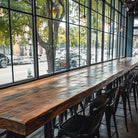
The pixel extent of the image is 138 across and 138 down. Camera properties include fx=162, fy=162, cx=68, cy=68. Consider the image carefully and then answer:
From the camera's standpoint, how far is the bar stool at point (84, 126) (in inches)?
61.9

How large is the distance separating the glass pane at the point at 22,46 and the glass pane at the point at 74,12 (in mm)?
1593

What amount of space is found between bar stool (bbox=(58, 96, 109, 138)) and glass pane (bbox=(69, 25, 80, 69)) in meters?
3.12

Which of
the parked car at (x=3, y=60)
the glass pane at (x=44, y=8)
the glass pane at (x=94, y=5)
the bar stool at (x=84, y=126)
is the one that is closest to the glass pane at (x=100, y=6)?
the glass pane at (x=94, y=5)

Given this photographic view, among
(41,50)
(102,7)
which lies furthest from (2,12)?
(102,7)

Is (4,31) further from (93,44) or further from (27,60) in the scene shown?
(93,44)

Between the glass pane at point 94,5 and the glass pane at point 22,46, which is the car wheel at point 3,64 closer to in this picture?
the glass pane at point 22,46

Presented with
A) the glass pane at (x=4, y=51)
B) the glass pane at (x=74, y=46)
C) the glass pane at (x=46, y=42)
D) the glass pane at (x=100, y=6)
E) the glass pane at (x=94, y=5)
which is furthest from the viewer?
the glass pane at (x=100, y=6)

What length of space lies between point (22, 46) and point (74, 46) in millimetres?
1815

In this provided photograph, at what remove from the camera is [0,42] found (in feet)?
10.1

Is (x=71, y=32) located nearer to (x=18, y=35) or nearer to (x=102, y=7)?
(x=18, y=35)

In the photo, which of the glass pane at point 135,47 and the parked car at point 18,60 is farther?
the glass pane at point 135,47

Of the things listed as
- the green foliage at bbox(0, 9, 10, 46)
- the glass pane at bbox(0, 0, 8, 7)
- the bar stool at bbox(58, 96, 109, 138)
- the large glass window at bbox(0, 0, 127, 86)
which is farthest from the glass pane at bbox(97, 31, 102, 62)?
the bar stool at bbox(58, 96, 109, 138)

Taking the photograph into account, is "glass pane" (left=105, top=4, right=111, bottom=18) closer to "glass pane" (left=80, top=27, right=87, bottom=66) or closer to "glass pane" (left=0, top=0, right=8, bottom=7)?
"glass pane" (left=80, top=27, right=87, bottom=66)

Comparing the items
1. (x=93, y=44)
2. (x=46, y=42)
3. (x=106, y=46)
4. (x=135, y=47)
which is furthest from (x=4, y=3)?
(x=135, y=47)
